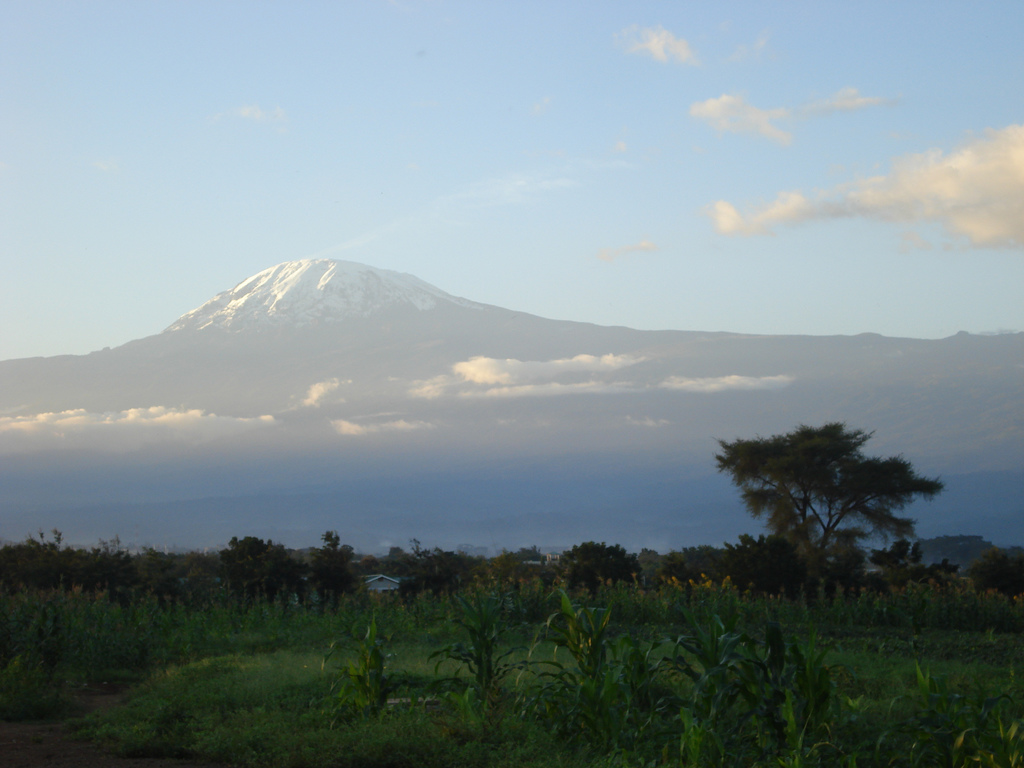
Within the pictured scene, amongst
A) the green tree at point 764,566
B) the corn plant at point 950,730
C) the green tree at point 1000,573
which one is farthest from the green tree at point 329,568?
the corn plant at point 950,730

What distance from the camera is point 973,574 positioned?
84.4 ft

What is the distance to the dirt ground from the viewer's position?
6.83m

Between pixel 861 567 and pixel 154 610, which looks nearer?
pixel 154 610

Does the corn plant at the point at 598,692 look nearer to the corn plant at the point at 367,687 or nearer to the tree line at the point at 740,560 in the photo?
the corn plant at the point at 367,687

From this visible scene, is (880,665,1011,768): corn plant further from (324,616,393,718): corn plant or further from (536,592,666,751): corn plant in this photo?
(324,616,393,718): corn plant

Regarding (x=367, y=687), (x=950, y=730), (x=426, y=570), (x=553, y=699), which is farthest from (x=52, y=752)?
(x=426, y=570)

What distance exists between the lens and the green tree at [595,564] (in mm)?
23156

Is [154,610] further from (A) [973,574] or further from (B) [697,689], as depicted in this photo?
(A) [973,574]

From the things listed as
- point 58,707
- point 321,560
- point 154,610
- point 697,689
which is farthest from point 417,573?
point 697,689

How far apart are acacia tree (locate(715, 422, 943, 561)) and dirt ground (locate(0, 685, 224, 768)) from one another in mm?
26688

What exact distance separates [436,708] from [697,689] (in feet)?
9.62

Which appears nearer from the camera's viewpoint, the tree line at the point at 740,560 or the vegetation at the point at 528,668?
the vegetation at the point at 528,668

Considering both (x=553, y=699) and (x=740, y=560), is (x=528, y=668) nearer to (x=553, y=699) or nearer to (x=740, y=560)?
(x=553, y=699)

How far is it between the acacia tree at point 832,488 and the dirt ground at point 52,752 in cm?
2669
